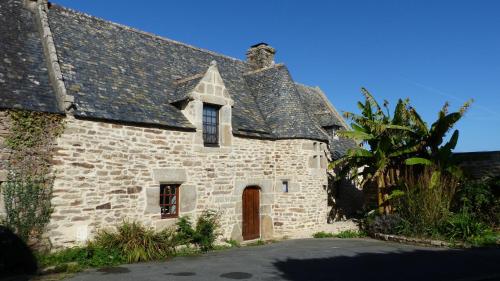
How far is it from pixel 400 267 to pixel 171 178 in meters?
6.62

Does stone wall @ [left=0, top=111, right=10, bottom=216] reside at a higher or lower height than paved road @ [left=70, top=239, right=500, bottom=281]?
higher

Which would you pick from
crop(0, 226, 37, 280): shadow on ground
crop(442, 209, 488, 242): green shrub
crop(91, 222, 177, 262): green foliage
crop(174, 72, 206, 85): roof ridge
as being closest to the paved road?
crop(91, 222, 177, 262): green foliage

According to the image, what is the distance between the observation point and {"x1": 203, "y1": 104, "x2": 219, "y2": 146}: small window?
13.3 m

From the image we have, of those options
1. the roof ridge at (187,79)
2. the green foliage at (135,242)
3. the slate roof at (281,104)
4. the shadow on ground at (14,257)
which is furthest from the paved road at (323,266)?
the roof ridge at (187,79)

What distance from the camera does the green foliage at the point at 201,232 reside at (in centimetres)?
1175

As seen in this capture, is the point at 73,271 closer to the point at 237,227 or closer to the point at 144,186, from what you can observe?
the point at 144,186

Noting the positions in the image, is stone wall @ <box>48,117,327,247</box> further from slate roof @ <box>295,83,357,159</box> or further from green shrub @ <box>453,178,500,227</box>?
green shrub @ <box>453,178,500,227</box>

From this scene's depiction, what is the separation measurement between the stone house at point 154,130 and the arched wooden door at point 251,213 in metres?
0.04

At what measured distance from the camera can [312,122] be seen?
15969 millimetres

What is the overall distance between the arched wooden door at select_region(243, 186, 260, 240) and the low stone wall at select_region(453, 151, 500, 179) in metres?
7.68

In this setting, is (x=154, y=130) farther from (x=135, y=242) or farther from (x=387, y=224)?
(x=387, y=224)

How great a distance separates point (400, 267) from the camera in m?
9.20

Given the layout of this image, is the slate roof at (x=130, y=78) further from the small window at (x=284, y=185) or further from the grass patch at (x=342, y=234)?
the grass patch at (x=342, y=234)

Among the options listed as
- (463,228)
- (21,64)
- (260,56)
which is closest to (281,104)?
(260,56)
